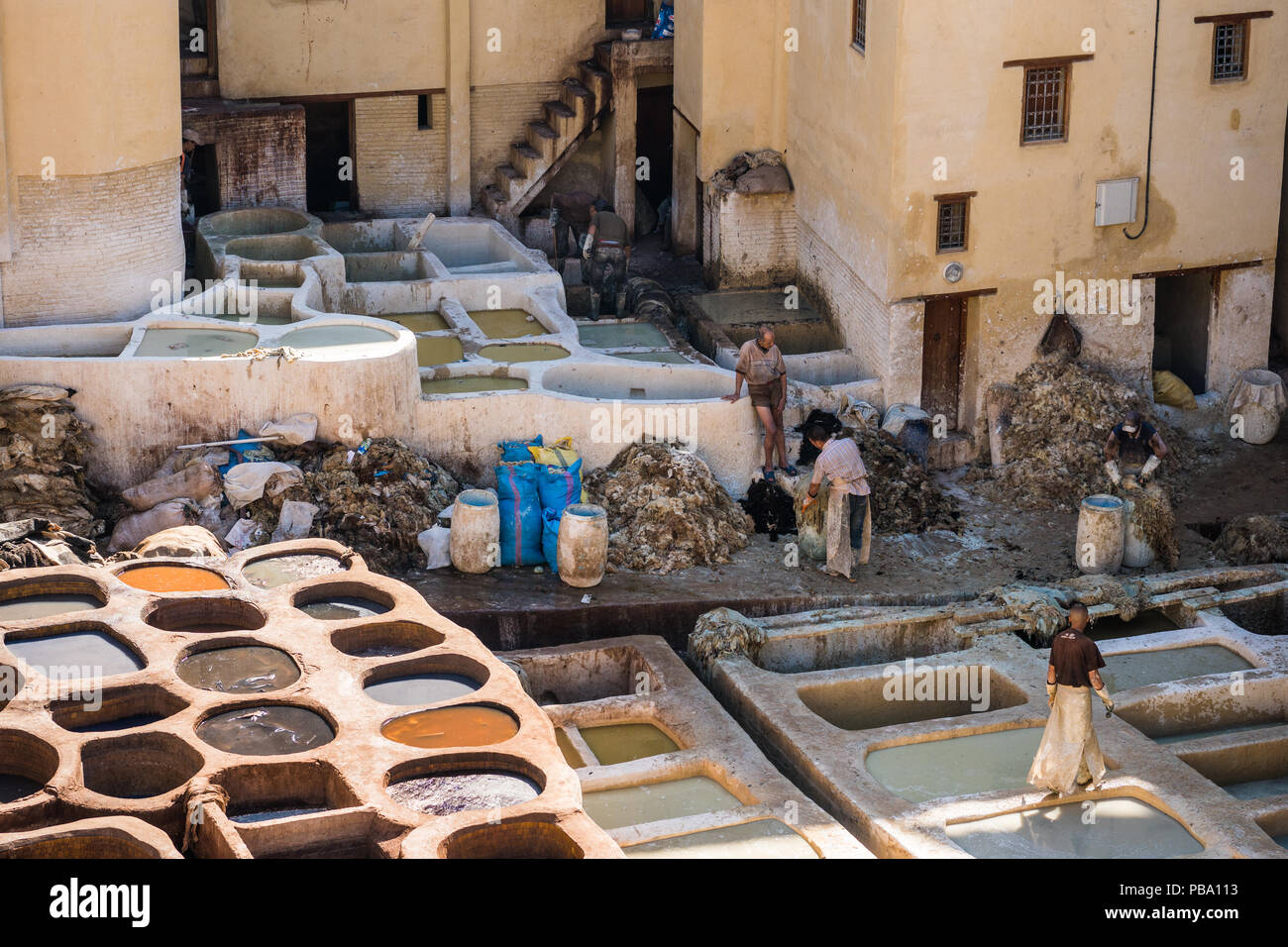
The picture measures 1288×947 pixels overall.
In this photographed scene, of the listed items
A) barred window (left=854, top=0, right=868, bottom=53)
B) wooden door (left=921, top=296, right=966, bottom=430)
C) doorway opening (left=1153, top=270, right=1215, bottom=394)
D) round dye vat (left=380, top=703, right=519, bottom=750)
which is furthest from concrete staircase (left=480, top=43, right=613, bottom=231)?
round dye vat (left=380, top=703, right=519, bottom=750)

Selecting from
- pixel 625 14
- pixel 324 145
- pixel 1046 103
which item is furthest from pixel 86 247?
pixel 1046 103

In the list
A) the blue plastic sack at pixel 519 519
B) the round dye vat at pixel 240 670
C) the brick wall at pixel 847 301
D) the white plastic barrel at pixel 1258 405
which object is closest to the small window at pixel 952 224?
the brick wall at pixel 847 301

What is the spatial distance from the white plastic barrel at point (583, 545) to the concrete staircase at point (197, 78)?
407 inches

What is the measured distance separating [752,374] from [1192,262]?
6.07 m

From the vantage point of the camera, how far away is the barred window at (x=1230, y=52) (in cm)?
2200

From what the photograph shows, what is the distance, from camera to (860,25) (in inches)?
869

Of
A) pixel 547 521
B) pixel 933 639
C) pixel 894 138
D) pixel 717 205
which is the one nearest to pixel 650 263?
pixel 717 205

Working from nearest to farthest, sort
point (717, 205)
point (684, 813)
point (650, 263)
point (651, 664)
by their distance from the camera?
1. point (684, 813)
2. point (651, 664)
3. point (717, 205)
4. point (650, 263)

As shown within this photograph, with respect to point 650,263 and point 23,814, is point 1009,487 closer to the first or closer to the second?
point 650,263

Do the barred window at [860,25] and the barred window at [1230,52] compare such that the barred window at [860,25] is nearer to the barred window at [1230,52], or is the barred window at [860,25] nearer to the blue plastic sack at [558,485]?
the barred window at [1230,52]

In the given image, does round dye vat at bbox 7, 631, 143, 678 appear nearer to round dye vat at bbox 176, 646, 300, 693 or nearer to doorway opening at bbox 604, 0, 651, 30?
round dye vat at bbox 176, 646, 300, 693

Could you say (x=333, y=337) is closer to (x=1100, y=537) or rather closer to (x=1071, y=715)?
(x=1100, y=537)

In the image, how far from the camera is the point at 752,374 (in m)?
20.3

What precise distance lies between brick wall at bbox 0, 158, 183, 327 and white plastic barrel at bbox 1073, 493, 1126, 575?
10.6m
